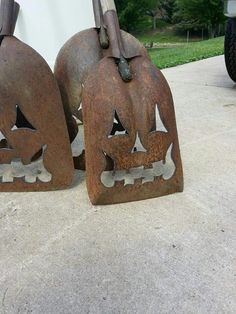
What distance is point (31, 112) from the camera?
7.14 ft

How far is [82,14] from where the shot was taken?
4656mm

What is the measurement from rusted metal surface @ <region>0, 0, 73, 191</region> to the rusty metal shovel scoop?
19cm

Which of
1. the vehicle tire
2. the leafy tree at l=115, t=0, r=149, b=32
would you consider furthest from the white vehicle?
the leafy tree at l=115, t=0, r=149, b=32

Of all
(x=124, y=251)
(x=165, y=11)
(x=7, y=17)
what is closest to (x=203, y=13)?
(x=165, y=11)

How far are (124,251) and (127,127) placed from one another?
0.62 meters

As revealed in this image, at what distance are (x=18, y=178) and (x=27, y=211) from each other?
0.25 metres

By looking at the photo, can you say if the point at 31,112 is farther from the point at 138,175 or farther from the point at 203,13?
the point at 203,13

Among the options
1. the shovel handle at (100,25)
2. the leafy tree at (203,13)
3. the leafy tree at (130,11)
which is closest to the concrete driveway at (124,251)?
the shovel handle at (100,25)

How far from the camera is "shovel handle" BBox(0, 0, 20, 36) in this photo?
228 cm

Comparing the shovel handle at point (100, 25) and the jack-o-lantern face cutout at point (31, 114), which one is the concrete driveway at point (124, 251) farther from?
the shovel handle at point (100, 25)

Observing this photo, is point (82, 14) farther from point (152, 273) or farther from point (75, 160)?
point (152, 273)

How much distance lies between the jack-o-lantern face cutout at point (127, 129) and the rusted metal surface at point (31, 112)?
19 centimetres

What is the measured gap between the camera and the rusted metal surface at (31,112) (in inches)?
85.3

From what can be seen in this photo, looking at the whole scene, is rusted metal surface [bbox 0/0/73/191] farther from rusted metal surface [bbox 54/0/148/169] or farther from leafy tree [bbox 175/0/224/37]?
leafy tree [bbox 175/0/224/37]
